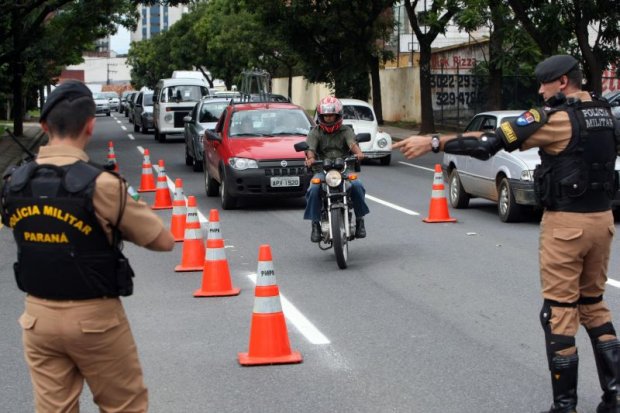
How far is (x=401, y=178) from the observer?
72.9 feet

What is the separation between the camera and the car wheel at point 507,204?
14406 mm

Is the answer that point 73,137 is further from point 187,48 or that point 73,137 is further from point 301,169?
point 187,48

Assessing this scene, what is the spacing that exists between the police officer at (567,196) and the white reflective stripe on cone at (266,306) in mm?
1905

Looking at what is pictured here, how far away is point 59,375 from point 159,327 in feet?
14.2

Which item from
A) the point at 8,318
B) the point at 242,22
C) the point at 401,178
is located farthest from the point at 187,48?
the point at 8,318

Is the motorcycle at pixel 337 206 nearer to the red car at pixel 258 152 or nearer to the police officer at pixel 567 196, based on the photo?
the red car at pixel 258 152

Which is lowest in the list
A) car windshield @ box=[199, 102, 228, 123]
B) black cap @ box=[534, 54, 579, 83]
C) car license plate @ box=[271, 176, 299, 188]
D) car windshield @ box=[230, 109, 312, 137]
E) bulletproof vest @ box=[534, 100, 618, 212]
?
car license plate @ box=[271, 176, 299, 188]

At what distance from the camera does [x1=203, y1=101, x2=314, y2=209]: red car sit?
16.3 m

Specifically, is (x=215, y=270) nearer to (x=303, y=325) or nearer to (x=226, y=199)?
(x=303, y=325)

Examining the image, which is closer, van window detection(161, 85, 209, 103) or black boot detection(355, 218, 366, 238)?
black boot detection(355, 218, 366, 238)

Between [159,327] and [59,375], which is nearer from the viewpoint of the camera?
[59,375]

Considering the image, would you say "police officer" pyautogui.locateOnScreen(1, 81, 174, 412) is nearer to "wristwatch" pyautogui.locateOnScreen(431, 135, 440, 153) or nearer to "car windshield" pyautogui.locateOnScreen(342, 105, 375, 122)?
"wristwatch" pyautogui.locateOnScreen(431, 135, 440, 153)

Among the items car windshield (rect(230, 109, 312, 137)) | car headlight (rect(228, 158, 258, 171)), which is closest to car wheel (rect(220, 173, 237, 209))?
car headlight (rect(228, 158, 258, 171))

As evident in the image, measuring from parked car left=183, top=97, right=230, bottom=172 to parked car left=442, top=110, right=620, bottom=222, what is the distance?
7.92 meters
